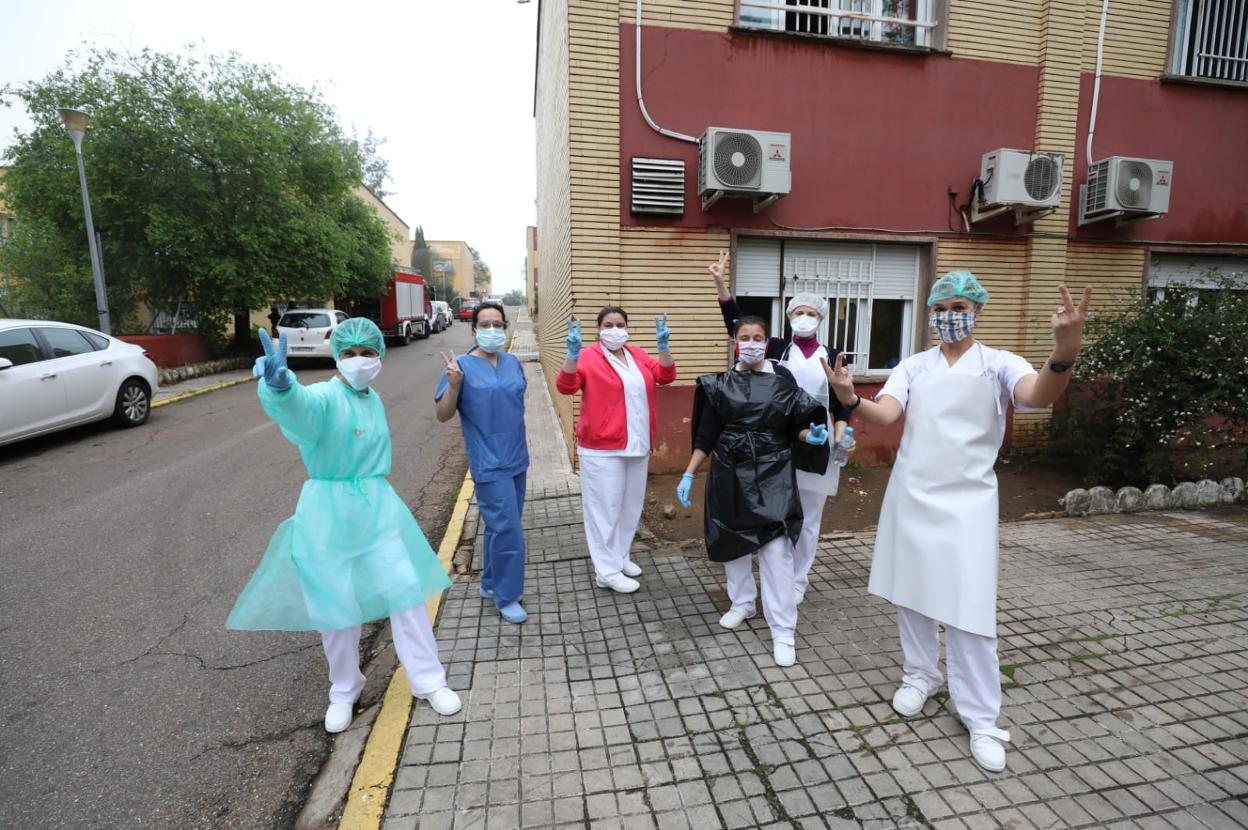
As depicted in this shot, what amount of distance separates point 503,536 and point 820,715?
74.9 inches

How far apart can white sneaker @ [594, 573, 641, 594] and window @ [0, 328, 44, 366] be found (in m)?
7.85

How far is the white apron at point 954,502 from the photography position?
2.61 meters

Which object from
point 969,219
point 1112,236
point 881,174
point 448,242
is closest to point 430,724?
point 881,174

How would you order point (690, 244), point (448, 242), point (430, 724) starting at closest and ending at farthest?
point (430, 724) → point (690, 244) → point (448, 242)

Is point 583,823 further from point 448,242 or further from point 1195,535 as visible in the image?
point 448,242

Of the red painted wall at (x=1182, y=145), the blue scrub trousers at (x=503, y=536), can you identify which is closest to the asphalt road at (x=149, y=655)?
the blue scrub trousers at (x=503, y=536)

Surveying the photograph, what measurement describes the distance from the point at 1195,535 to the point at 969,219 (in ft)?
12.4

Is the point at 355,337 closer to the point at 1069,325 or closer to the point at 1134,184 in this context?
the point at 1069,325

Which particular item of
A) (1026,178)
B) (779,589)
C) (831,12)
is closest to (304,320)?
(831,12)

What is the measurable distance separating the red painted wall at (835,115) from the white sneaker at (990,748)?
5146 mm

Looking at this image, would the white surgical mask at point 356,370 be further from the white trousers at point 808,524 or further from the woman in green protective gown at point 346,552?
the white trousers at point 808,524

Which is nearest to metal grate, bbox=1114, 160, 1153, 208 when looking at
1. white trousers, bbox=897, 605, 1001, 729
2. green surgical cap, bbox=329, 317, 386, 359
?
white trousers, bbox=897, 605, 1001, 729

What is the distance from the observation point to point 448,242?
284ft

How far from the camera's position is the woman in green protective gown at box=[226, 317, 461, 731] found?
8.93 ft
